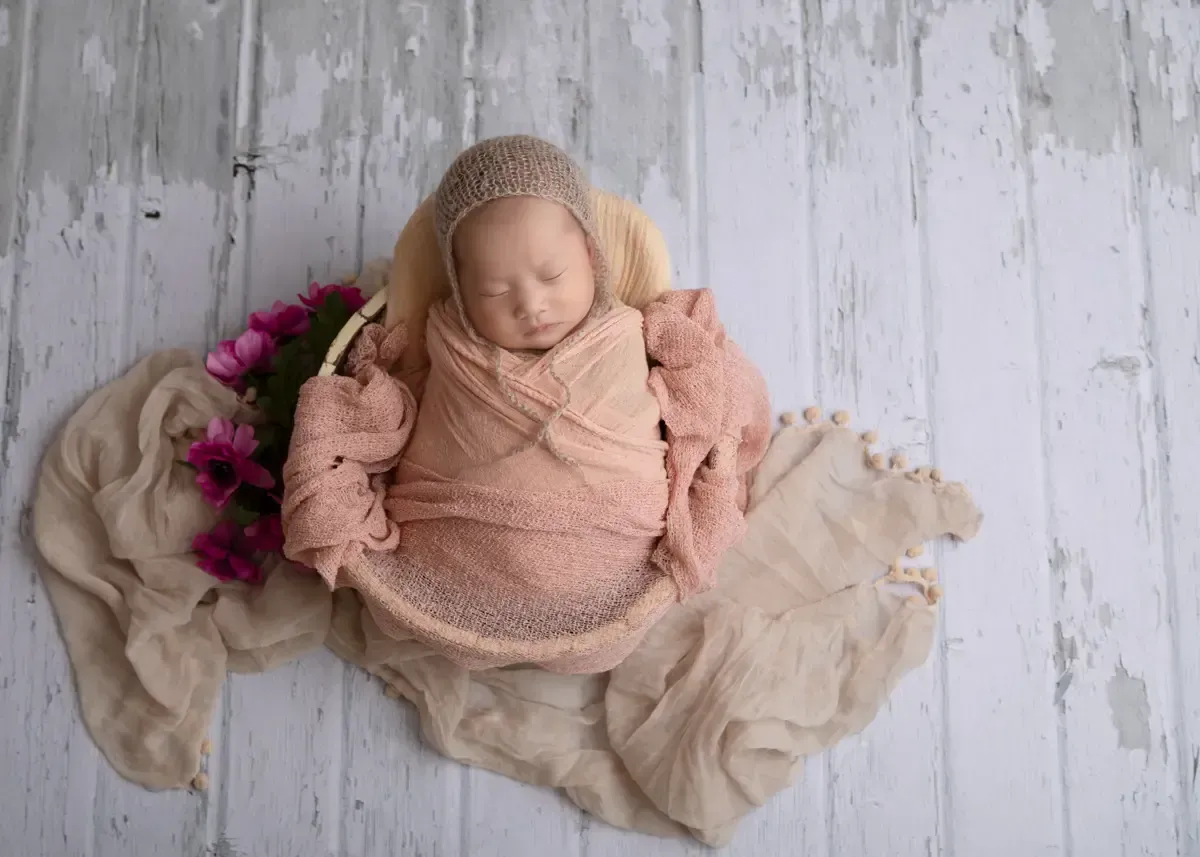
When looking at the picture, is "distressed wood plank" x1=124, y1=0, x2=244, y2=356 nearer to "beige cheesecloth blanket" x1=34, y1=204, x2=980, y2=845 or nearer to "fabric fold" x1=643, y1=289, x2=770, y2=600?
"beige cheesecloth blanket" x1=34, y1=204, x2=980, y2=845

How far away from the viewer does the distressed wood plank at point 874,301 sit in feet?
4.08

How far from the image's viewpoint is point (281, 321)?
4.17 feet

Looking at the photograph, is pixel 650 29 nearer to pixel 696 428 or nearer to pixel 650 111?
pixel 650 111

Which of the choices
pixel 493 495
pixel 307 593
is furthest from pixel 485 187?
pixel 307 593

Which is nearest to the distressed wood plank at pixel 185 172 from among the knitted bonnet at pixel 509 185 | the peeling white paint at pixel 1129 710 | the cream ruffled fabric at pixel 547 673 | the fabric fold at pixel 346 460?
the cream ruffled fabric at pixel 547 673

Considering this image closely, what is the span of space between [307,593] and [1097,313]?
1.25m

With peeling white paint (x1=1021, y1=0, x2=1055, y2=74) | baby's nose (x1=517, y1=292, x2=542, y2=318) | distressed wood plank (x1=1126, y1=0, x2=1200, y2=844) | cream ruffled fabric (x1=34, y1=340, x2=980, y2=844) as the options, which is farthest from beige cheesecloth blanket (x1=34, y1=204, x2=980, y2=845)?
peeling white paint (x1=1021, y1=0, x2=1055, y2=74)

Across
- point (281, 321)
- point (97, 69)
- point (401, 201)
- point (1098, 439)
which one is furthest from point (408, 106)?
point (1098, 439)

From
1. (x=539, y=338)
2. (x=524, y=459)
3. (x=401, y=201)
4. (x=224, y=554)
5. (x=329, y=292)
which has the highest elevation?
(x=401, y=201)

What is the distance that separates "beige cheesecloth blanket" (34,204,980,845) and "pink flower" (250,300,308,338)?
109 mm

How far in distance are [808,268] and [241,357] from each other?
843mm

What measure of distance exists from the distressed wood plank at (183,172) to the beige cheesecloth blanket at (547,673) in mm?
105

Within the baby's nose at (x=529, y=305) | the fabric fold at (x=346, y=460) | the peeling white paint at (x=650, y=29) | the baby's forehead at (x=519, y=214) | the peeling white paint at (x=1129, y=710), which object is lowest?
the peeling white paint at (x=1129, y=710)

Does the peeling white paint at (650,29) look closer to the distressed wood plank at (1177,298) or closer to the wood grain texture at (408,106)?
the wood grain texture at (408,106)
